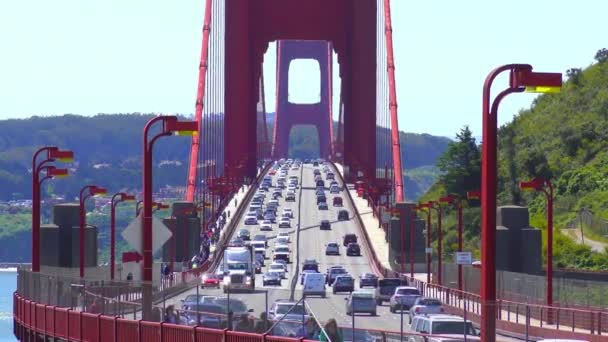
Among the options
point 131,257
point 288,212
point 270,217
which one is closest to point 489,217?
point 131,257

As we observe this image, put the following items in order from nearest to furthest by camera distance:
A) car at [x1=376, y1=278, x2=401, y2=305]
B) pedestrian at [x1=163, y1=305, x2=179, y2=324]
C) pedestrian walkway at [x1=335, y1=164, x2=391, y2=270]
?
pedestrian at [x1=163, y1=305, x2=179, y2=324] → car at [x1=376, y1=278, x2=401, y2=305] → pedestrian walkway at [x1=335, y1=164, x2=391, y2=270]

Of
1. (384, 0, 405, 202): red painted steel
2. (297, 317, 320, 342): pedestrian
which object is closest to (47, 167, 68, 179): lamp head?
(297, 317, 320, 342): pedestrian

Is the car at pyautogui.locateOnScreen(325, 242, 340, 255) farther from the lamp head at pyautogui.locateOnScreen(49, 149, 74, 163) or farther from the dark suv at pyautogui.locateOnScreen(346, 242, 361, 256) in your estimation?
the lamp head at pyautogui.locateOnScreen(49, 149, 74, 163)

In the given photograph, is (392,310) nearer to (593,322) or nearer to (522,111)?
(593,322)

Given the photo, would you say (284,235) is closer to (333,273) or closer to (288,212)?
(288,212)

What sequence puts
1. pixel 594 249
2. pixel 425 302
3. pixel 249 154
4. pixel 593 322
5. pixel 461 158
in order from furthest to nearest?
pixel 249 154, pixel 461 158, pixel 594 249, pixel 425 302, pixel 593 322

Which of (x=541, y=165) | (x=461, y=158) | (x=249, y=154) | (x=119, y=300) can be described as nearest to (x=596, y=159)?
(x=541, y=165)

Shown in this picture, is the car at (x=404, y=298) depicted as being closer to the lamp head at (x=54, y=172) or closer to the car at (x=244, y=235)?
the lamp head at (x=54, y=172)
